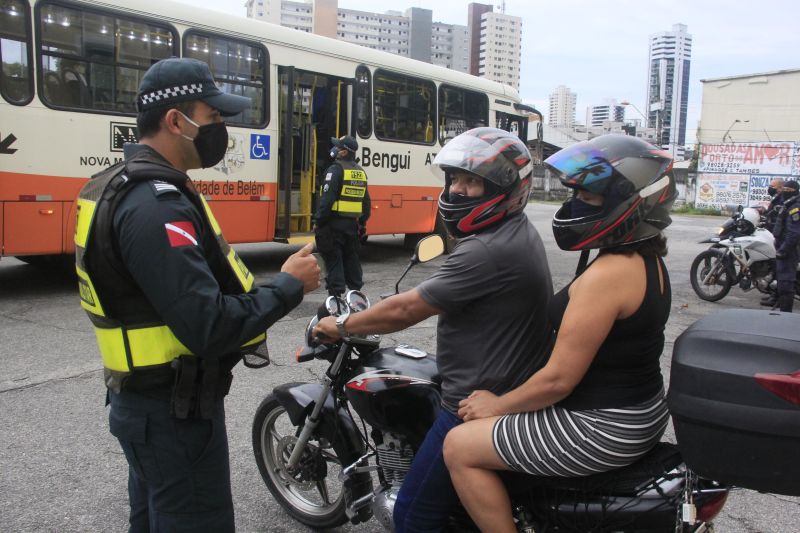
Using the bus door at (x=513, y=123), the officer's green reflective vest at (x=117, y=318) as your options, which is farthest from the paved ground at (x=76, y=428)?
the bus door at (x=513, y=123)

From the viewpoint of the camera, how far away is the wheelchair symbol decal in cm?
955

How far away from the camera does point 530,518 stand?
2.24 m

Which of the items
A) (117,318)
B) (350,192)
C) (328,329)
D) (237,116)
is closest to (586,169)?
(328,329)

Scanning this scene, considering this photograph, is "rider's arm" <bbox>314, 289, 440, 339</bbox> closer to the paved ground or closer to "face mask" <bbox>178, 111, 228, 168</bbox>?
"face mask" <bbox>178, 111, 228, 168</bbox>

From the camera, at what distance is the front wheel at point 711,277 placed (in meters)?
9.06

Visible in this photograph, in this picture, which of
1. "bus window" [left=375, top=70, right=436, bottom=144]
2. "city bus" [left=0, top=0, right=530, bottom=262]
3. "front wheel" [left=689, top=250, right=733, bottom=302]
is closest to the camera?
"city bus" [left=0, top=0, right=530, bottom=262]

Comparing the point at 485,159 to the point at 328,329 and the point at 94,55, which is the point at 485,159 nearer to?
the point at 328,329

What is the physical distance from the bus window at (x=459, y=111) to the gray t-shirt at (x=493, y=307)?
10378 millimetres

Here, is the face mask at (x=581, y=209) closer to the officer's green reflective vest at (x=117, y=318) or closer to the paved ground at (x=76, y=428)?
the officer's green reflective vest at (x=117, y=318)

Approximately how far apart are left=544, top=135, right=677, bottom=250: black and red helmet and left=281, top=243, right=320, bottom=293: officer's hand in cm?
83

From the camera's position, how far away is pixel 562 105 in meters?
86.4

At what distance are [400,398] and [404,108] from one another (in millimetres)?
9697

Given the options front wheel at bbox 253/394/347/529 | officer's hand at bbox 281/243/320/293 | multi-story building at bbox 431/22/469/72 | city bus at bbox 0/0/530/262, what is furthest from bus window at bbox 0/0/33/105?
multi-story building at bbox 431/22/469/72

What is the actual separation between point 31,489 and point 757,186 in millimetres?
35213
